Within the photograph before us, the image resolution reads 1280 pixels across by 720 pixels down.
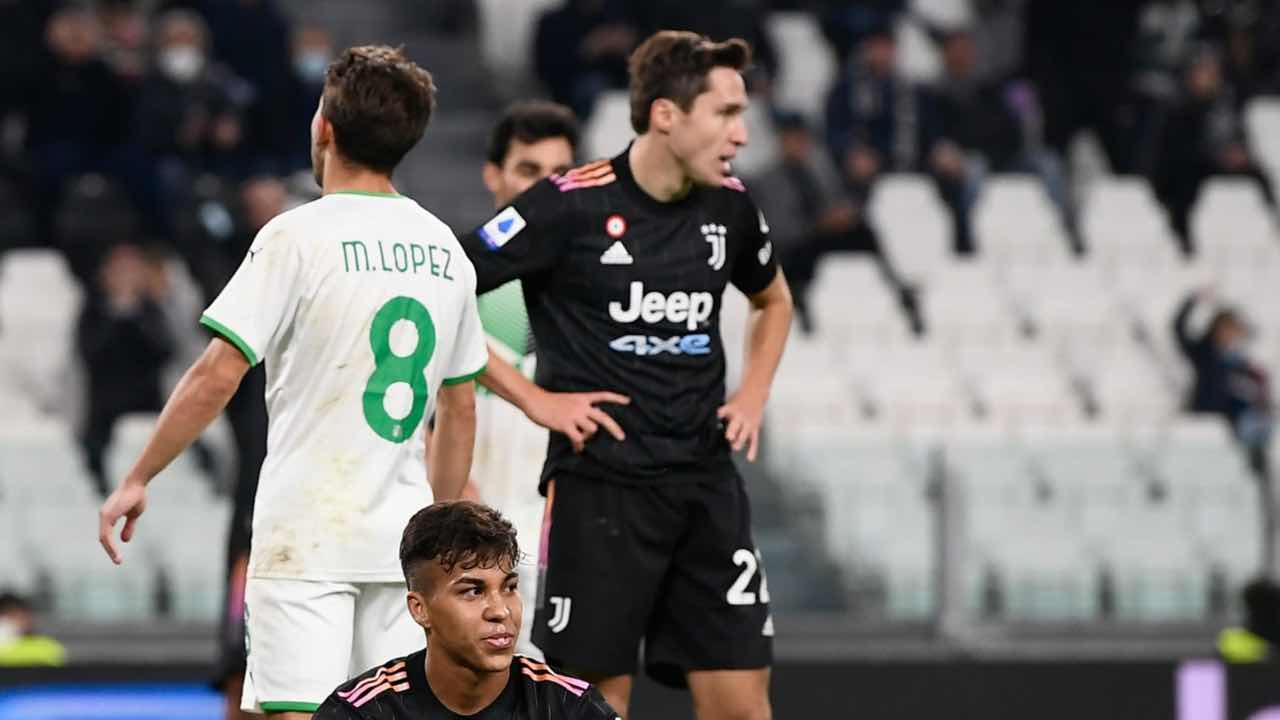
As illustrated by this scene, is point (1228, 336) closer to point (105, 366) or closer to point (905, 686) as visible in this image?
point (905, 686)

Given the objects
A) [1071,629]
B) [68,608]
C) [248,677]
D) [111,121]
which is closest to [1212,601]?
[1071,629]

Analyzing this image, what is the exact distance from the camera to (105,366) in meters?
10.6

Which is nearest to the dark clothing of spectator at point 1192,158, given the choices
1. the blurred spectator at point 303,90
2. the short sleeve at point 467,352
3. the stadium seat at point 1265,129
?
the stadium seat at point 1265,129

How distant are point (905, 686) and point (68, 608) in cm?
320

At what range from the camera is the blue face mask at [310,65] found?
13.4 meters

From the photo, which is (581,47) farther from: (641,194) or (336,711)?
(336,711)

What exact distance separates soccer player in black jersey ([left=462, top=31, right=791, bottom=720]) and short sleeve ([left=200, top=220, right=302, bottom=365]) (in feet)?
2.95

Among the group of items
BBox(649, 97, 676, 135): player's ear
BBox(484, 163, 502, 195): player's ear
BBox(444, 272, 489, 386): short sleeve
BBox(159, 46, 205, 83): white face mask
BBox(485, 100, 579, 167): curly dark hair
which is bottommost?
BBox(444, 272, 489, 386): short sleeve

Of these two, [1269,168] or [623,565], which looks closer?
[623,565]

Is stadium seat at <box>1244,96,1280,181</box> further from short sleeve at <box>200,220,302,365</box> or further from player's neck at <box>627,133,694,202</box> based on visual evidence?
short sleeve at <box>200,220,302,365</box>

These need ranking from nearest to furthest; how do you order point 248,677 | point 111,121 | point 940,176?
point 248,677 → point 111,121 → point 940,176

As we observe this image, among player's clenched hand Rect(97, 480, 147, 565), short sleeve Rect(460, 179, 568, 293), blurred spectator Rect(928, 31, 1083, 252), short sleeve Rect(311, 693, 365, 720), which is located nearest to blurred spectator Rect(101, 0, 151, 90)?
blurred spectator Rect(928, 31, 1083, 252)

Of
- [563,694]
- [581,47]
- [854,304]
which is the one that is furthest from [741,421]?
[581,47]

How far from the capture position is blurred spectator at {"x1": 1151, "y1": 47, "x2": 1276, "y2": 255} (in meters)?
14.9
